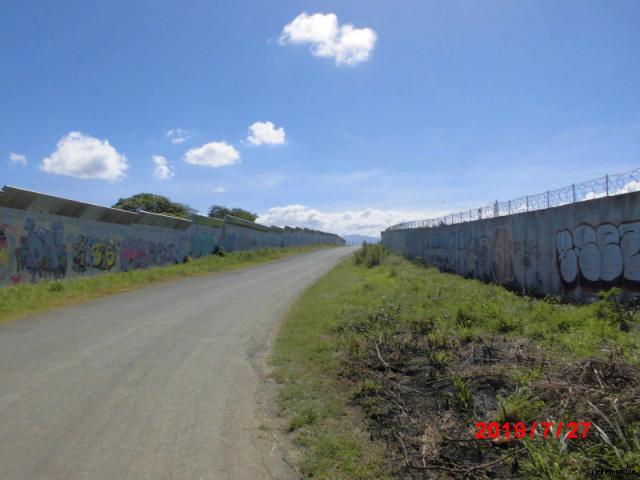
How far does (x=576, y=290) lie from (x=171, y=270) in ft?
59.3

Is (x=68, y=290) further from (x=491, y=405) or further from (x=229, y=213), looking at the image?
(x=229, y=213)

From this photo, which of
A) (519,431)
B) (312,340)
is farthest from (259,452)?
(312,340)

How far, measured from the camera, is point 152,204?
171 ft

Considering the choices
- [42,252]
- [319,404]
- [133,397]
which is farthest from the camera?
[42,252]

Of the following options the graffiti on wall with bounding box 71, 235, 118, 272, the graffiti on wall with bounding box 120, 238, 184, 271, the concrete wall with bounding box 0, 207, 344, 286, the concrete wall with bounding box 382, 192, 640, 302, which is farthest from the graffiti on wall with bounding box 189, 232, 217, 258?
the concrete wall with bounding box 382, 192, 640, 302

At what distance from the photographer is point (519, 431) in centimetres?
355

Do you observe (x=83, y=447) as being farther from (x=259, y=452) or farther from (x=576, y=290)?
(x=576, y=290)

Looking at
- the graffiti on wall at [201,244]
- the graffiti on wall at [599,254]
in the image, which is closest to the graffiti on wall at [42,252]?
the graffiti on wall at [201,244]

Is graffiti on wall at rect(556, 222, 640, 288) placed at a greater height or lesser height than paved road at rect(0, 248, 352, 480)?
greater

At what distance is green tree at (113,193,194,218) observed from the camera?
2030 inches

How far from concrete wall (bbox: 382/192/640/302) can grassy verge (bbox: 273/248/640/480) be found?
159 cm

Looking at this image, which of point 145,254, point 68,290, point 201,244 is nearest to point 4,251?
point 68,290

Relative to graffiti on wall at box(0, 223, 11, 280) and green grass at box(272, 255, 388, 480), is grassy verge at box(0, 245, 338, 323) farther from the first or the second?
green grass at box(272, 255, 388, 480)

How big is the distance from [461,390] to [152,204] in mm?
52255
